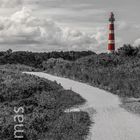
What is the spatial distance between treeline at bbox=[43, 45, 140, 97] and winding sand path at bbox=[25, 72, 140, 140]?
7.05 feet

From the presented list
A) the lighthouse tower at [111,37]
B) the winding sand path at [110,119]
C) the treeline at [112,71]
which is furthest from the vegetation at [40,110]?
the lighthouse tower at [111,37]

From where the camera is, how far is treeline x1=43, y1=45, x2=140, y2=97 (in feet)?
114

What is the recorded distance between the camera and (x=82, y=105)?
26766mm

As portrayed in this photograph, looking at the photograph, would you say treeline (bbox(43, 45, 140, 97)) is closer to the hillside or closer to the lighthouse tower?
the hillside

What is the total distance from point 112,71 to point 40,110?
1945cm

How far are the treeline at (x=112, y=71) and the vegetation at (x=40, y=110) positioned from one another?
4.79 metres

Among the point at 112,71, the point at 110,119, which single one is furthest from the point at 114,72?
the point at 110,119

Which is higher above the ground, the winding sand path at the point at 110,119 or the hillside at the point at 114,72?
the hillside at the point at 114,72

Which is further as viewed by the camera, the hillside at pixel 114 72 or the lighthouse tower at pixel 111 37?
the lighthouse tower at pixel 111 37

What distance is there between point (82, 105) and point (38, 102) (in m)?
2.79

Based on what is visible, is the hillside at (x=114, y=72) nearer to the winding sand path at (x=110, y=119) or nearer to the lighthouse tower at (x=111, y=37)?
the winding sand path at (x=110, y=119)

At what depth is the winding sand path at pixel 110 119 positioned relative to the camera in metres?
17.5

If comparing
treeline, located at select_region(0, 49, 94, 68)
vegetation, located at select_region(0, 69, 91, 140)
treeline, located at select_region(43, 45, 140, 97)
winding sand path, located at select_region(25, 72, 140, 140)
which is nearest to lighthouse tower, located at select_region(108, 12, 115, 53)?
treeline, located at select_region(43, 45, 140, 97)

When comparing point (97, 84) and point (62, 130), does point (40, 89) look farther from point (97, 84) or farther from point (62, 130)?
point (62, 130)
